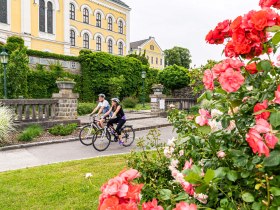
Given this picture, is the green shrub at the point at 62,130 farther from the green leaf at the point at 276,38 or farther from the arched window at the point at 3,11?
the arched window at the point at 3,11

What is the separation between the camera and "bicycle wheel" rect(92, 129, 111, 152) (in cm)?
928

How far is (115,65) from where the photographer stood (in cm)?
2766

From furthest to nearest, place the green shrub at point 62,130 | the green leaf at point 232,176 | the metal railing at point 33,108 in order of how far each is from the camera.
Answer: the green shrub at point 62,130 < the metal railing at point 33,108 < the green leaf at point 232,176

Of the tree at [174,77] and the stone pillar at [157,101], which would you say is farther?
the tree at [174,77]

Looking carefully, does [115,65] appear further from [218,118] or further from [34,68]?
[218,118]

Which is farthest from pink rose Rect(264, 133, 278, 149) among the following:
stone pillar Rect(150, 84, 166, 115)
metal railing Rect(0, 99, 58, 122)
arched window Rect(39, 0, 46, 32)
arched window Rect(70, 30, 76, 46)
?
arched window Rect(70, 30, 76, 46)

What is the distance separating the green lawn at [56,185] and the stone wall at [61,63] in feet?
54.6

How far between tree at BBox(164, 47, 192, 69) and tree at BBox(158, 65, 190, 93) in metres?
43.5

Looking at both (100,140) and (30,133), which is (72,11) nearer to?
(30,133)

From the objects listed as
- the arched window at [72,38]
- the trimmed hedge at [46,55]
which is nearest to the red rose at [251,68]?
the trimmed hedge at [46,55]

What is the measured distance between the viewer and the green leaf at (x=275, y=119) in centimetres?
121

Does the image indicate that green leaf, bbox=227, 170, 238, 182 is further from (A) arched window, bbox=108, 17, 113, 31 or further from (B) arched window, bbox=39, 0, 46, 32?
(A) arched window, bbox=108, 17, 113, 31

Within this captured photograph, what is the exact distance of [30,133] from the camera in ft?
34.6

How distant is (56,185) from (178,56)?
214ft
